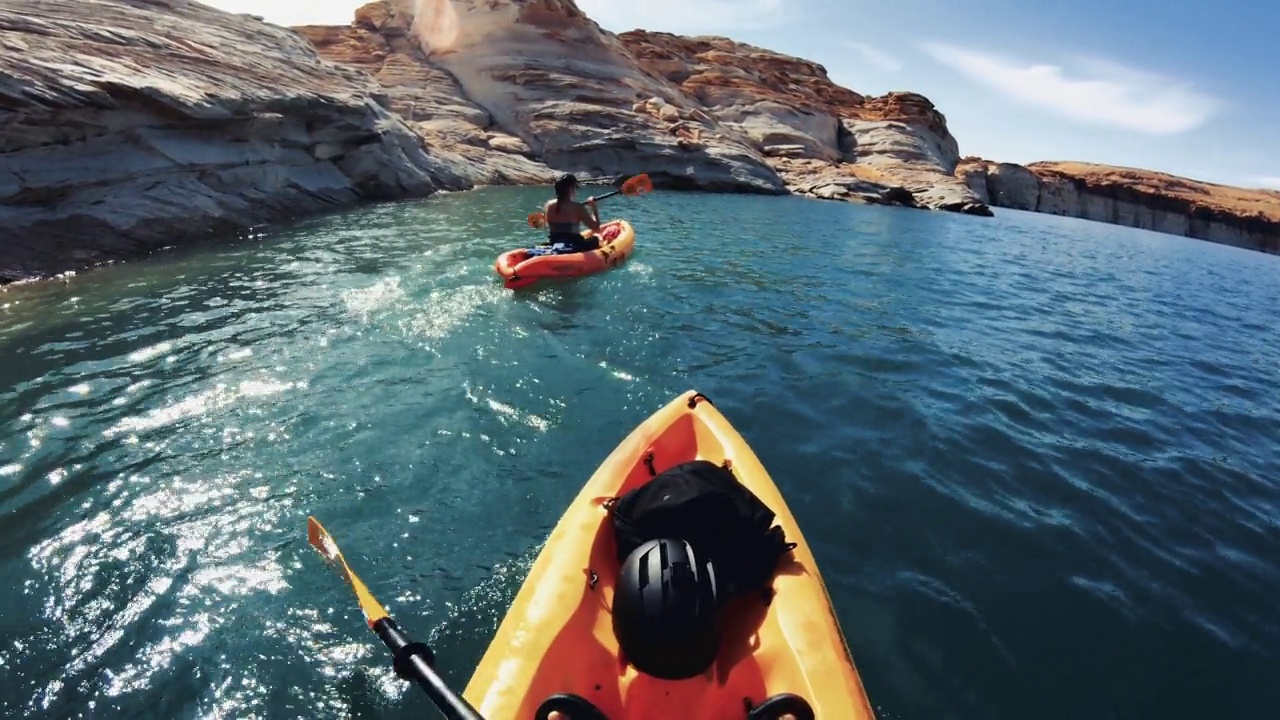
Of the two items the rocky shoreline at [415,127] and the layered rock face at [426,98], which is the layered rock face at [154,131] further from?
the layered rock face at [426,98]

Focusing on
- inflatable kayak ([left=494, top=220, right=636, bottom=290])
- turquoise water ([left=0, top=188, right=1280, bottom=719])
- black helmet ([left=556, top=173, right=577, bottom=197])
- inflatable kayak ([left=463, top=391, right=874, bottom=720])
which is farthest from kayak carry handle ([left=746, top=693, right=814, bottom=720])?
black helmet ([left=556, top=173, right=577, bottom=197])

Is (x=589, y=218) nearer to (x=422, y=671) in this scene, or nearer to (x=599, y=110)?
Result: (x=422, y=671)

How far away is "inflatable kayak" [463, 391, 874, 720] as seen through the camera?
9.15ft

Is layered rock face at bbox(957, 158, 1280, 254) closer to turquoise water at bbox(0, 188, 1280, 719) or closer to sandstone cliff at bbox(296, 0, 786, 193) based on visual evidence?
sandstone cliff at bbox(296, 0, 786, 193)

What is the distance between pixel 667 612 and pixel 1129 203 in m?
61.8

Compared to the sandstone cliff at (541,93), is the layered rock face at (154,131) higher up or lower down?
lower down

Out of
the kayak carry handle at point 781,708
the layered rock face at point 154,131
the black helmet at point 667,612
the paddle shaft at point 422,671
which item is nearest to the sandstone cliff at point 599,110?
the layered rock face at point 154,131

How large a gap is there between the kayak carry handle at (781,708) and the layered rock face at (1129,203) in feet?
166

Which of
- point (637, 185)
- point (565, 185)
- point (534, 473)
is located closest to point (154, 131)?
point (565, 185)

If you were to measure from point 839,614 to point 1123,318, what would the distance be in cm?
1234

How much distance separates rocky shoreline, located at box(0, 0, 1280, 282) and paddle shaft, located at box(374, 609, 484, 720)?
11045 mm

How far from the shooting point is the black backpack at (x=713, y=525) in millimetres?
3301

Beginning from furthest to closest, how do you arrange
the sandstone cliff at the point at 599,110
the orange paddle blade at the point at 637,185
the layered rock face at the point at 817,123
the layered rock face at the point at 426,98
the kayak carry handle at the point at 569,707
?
the layered rock face at the point at 817,123 → the sandstone cliff at the point at 599,110 → the layered rock face at the point at 426,98 → the orange paddle blade at the point at 637,185 → the kayak carry handle at the point at 569,707

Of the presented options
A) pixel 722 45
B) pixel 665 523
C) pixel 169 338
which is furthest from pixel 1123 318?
pixel 722 45
